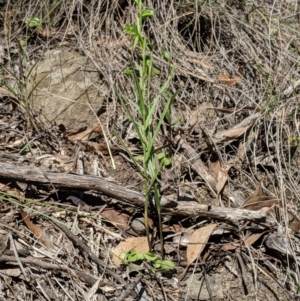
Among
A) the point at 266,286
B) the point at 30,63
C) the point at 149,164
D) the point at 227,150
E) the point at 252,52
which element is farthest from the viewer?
the point at 252,52

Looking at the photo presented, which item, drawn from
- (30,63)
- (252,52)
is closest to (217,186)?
(252,52)

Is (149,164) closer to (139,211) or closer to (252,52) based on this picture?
(139,211)

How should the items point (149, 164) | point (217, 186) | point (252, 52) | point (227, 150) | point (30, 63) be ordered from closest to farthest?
point (149, 164) → point (217, 186) → point (227, 150) → point (30, 63) → point (252, 52)

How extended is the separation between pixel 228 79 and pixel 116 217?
1.13m

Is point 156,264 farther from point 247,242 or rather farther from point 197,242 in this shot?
point 247,242

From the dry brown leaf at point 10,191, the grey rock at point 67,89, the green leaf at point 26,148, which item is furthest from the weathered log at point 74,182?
the grey rock at point 67,89

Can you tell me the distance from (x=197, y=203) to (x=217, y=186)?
23 cm

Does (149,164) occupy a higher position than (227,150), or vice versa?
(149,164)

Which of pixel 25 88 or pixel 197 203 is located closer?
pixel 197 203

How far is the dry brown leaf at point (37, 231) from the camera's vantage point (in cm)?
229

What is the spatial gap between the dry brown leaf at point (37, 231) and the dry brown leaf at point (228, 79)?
4.46ft

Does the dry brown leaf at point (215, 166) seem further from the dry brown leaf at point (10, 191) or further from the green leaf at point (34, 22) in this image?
the green leaf at point (34, 22)

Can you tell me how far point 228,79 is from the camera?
3127 millimetres

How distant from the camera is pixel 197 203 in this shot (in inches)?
96.1
